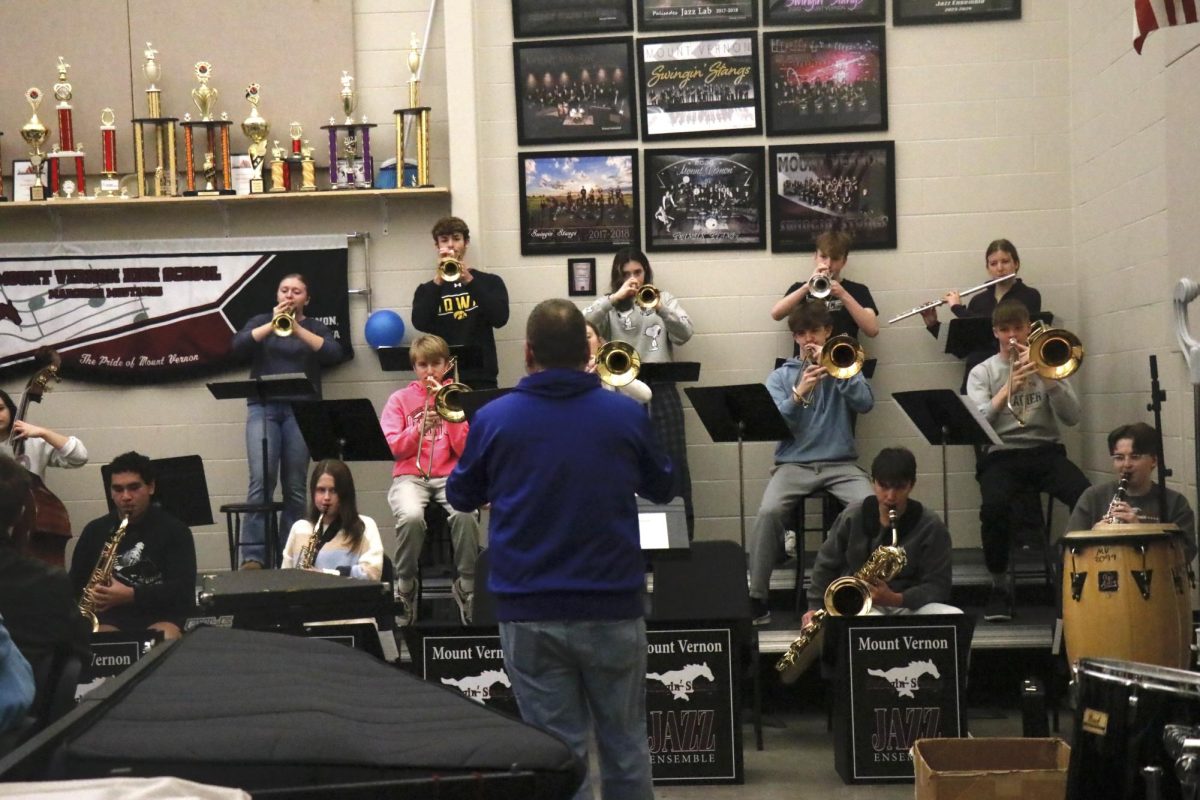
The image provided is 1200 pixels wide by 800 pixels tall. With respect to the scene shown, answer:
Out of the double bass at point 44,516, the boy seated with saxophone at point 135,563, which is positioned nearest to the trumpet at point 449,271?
the boy seated with saxophone at point 135,563

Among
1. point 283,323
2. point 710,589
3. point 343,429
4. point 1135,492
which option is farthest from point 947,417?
point 283,323

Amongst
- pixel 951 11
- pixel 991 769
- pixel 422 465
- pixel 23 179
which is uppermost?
pixel 951 11

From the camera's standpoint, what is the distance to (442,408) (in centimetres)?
659

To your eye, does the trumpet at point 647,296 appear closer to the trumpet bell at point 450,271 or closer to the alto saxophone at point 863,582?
the trumpet bell at point 450,271

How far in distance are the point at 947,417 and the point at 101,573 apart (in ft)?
11.3

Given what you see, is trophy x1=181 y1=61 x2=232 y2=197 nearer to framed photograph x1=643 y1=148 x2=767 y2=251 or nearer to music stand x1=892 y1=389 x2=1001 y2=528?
framed photograph x1=643 y1=148 x2=767 y2=251

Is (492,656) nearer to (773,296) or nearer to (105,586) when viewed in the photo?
(105,586)

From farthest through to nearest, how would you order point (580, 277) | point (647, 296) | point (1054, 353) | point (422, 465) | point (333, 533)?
point (580, 277), point (647, 296), point (422, 465), point (1054, 353), point (333, 533)

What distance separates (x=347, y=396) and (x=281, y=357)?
495mm

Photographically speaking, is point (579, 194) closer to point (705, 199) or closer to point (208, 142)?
point (705, 199)

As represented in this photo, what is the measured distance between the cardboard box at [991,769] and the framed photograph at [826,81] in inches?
161

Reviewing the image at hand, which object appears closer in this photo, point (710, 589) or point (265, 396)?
point (710, 589)

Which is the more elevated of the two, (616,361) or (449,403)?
(616,361)

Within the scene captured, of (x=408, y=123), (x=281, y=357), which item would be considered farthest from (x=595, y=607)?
(x=408, y=123)
